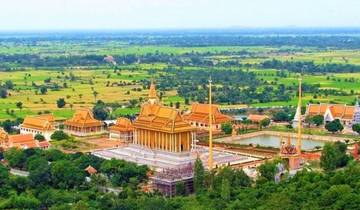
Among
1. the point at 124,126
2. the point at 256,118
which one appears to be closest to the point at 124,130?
the point at 124,126

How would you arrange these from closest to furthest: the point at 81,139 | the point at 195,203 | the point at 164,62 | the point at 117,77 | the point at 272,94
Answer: the point at 195,203 < the point at 81,139 < the point at 272,94 < the point at 117,77 < the point at 164,62

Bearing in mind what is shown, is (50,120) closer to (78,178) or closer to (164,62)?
(78,178)

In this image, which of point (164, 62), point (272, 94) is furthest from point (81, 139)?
point (164, 62)

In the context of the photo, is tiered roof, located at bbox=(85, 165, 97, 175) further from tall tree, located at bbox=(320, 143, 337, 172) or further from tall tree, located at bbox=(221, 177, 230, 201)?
tall tree, located at bbox=(320, 143, 337, 172)

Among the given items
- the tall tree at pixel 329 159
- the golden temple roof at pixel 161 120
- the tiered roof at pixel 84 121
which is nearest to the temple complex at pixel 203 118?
the tiered roof at pixel 84 121

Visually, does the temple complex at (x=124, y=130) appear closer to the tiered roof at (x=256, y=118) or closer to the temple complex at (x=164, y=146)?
the temple complex at (x=164, y=146)

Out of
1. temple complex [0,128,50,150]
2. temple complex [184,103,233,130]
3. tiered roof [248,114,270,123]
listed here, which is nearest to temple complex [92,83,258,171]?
temple complex [0,128,50,150]
